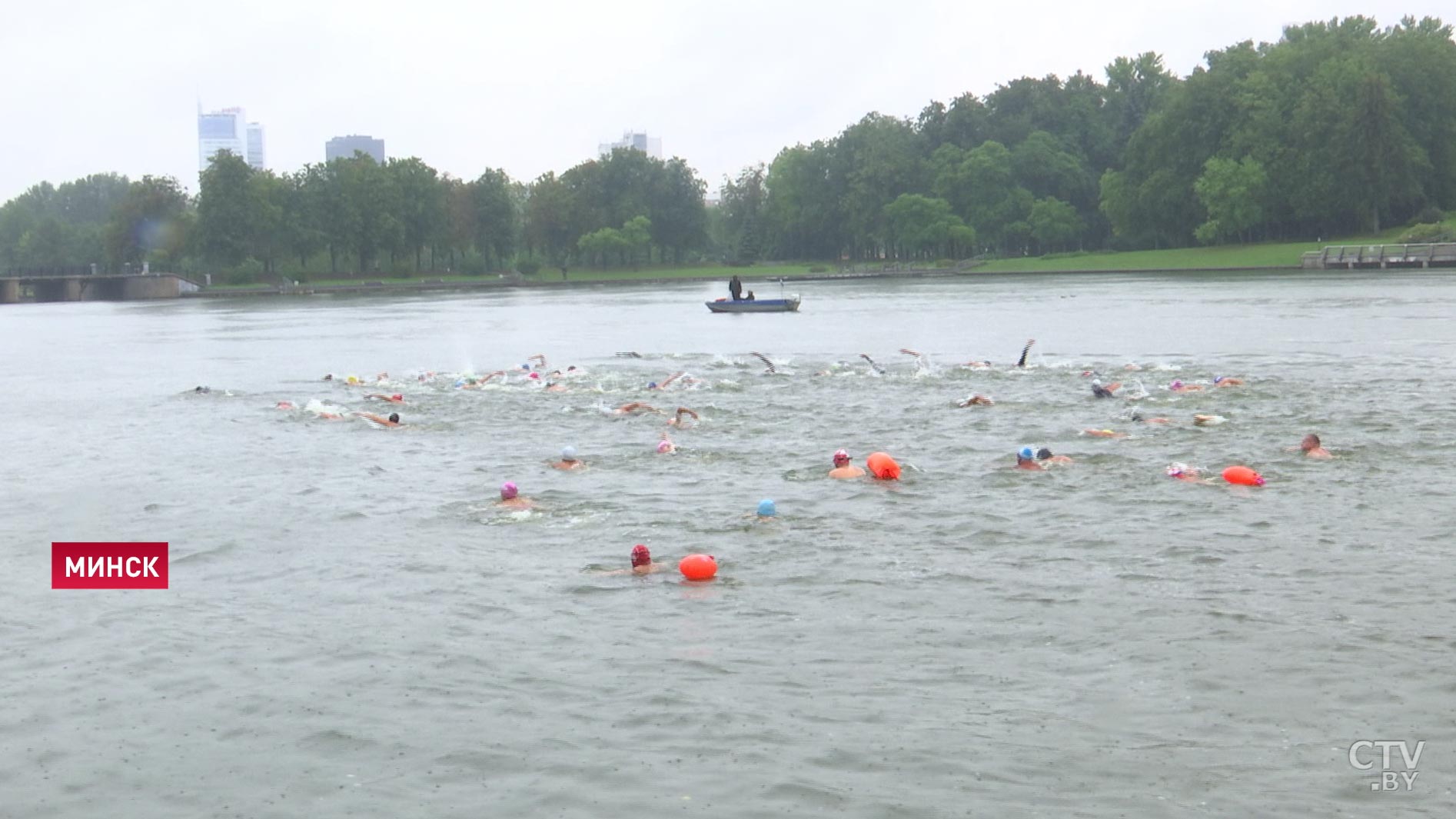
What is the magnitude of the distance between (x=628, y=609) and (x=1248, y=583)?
6.03 m

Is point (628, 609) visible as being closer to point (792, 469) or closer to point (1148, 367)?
point (792, 469)

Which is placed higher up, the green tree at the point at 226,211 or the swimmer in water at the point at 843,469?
the green tree at the point at 226,211

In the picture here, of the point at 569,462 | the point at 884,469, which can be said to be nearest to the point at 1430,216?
the point at 884,469

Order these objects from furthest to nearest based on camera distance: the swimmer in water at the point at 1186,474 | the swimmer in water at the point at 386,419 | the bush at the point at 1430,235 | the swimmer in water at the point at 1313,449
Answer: the bush at the point at 1430,235 → the swimmer in water at the point at 386,419 → the swimmer in water at the point at 1313,449 → the swimmer in water at the point at 1186,474

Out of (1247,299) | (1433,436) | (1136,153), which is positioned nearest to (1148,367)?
(1433,436)

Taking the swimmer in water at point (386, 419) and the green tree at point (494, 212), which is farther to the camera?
the green tree at point (494, 212)

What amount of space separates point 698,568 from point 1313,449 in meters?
10.9

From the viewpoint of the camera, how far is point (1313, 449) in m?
20.6

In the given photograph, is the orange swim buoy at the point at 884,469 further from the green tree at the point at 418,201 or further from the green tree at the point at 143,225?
the green tree at the point at 143,225

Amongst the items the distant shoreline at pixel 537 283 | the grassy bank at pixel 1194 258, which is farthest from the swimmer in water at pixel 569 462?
the distant shoreline at pixel 537 283

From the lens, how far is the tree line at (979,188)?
12488cm

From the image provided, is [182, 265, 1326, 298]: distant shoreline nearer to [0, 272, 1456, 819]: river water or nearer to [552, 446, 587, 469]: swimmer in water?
[0, 272, 1456, 819]: river water

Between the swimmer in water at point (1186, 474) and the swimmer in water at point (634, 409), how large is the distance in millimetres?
11879

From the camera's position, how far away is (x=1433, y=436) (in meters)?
22.3
